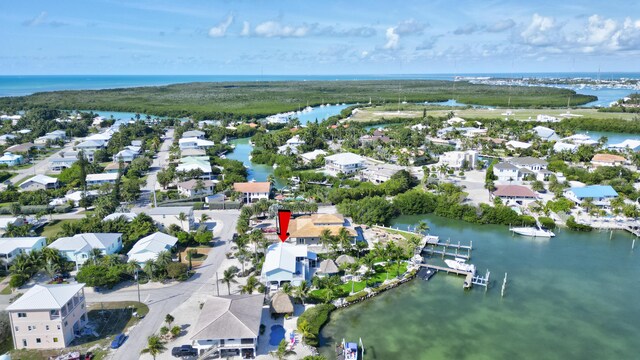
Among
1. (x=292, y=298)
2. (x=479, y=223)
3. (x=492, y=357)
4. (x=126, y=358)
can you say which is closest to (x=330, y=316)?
(x=292, y=298)

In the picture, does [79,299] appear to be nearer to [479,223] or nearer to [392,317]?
[392,317]

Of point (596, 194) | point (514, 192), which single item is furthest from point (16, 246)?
point (596, 194)

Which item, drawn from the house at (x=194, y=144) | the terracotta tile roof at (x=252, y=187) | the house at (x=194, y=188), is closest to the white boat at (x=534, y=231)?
the terracotta tile roof at (x=252, y=187)

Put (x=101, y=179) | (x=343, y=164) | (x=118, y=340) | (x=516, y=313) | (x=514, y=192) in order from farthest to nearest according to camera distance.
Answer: (x=343, y=164)
(x=101, y=179)
(x=514, y=192)
(x=516, y=313)
(x=118, y=340)

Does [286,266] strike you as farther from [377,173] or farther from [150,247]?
[377,173]

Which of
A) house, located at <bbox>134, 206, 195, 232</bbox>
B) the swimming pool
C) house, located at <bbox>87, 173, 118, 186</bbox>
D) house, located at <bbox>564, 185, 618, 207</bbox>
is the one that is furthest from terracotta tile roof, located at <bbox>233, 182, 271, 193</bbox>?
house, located at <bbox>564, 185, 618, 207</bbox>

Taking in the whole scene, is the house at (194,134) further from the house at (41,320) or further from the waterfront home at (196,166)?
the house at (41,320)

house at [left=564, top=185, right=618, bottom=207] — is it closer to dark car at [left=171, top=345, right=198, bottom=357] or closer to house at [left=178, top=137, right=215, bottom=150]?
dark car at [left=171, top=345, right=198, bottom=357]

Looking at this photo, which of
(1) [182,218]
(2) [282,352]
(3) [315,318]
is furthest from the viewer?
(1) [182,218]
